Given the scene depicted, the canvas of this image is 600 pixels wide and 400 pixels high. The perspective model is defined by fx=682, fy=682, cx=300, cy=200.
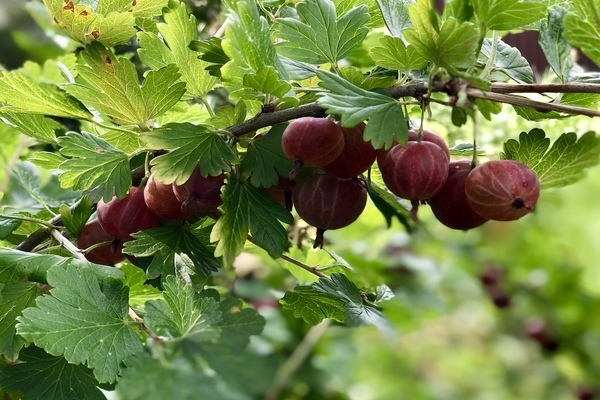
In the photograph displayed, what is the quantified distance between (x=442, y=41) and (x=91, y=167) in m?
0.28

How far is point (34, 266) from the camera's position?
51 cm

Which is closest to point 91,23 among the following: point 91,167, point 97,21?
point 97,21

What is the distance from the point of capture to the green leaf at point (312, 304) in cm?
58

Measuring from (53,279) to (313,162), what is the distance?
20 cm

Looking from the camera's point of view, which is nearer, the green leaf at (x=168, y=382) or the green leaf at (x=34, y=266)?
the green leaf at (x=168, y=382)

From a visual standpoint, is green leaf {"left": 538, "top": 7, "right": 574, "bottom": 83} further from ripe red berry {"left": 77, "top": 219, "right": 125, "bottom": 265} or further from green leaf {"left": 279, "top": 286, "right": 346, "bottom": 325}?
ripe red berry {"left": 77, "top": 219, "right": 125, "bottom": 265}

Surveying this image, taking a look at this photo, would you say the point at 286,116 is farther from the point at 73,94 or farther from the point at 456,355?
the point at 456,355

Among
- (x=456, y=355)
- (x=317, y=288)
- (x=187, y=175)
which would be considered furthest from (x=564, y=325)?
(x=187, y=175)

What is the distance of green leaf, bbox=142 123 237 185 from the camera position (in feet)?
1.60

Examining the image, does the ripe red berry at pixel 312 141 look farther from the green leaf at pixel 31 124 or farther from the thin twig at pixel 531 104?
the green leaf at pixel 31 124

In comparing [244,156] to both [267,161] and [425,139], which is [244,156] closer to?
[267,161]

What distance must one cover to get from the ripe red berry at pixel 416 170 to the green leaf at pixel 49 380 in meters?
0.28

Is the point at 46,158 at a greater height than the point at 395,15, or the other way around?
the point at 395,15

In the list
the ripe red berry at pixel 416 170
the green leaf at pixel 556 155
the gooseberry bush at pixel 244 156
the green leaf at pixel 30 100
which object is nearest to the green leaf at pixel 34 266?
the gooseberry bush at pixel 244 156
